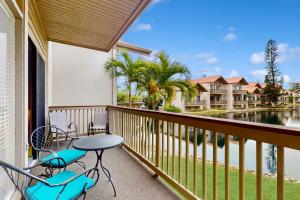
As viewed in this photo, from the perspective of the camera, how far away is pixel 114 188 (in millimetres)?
2527

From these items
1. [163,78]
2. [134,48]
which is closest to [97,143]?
[163,78]

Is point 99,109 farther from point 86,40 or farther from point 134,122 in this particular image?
point 134,122

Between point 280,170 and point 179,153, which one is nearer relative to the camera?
point 280,170

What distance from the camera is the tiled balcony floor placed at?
2.42 metres

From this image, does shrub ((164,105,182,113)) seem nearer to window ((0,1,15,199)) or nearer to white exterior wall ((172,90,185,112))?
white exterior wall ((172,90,185,112))

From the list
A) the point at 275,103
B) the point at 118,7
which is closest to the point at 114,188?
the point at 118,7

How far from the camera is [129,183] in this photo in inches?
108

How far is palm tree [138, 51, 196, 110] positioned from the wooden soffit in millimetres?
2696

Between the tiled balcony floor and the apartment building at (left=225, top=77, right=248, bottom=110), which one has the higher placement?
the apartment building at (left=225, top=77, right=248, bottom=110)

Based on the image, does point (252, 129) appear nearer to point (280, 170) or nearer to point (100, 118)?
point (280, 170)

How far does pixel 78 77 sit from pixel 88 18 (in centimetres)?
331

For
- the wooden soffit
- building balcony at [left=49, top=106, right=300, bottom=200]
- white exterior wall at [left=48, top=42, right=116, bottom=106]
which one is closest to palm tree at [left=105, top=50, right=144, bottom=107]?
white exterior wall at [left=48, top=42, right=116, bottom=106]

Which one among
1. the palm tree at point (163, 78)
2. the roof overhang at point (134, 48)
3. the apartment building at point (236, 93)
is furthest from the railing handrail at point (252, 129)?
the apartment building at point (236, 93)

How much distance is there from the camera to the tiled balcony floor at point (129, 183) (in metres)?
2.42
